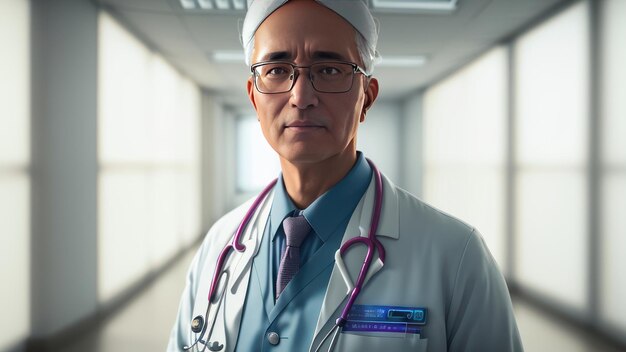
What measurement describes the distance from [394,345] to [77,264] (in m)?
2.68

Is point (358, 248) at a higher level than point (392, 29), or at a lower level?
lower

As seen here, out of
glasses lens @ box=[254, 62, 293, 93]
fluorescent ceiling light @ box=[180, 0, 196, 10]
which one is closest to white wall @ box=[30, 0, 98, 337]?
fluorescent ceiling light @ box=[180, 0, 196, 10]

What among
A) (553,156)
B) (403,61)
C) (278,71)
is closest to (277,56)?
(278,71)

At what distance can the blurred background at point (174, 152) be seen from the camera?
2465 mm

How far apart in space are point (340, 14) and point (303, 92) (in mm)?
176

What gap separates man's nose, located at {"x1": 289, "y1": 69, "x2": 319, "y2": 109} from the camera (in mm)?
756

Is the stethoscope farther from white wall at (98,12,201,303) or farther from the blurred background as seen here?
white wall at (98,12,201,303)

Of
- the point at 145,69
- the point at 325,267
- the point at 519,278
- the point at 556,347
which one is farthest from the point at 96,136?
the point at 519,278

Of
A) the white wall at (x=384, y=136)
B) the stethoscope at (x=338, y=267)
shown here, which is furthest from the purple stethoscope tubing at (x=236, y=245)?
the white wall at (x=384, y=136)

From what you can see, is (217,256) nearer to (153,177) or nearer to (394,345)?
(394,345)

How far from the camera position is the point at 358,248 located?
81cm

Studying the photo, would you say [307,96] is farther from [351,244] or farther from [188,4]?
[188,4]

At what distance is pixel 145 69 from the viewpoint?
13.2ft

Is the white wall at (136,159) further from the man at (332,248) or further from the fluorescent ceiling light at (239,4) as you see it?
the man at (332,248)
